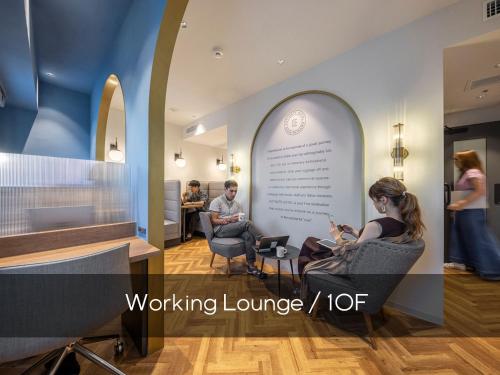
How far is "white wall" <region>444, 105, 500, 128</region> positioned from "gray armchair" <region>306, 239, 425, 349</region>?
3.24 m

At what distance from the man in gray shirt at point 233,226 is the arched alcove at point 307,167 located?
0.55m

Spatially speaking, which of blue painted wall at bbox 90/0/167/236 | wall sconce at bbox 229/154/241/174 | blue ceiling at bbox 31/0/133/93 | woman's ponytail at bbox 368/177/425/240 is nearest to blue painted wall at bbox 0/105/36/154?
blue ceiling at bbox 31/0/133/93

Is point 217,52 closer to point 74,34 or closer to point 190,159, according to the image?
point 74,34

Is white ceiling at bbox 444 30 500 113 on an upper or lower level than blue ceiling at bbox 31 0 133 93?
lower

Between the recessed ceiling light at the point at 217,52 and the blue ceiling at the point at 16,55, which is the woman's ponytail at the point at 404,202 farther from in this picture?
the blue ceiling at the point at 16,55

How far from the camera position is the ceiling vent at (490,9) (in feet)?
5.23

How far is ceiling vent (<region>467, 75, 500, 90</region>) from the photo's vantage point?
2.34m

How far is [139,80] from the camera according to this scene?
1.72m

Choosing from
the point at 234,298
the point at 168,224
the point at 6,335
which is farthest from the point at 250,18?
the point at 168,224

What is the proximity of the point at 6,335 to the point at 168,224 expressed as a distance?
3.43 metres

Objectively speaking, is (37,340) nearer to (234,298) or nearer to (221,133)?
(234,298)

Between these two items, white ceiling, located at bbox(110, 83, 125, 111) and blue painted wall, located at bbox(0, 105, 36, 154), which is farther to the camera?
white ceiling, located at bbox(110, 83, 125, 111)

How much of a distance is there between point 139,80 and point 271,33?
1493 millimetres

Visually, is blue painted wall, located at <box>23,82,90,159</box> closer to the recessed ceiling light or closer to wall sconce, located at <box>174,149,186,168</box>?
wall sconce, located at <box>174,149,186,168</box>
